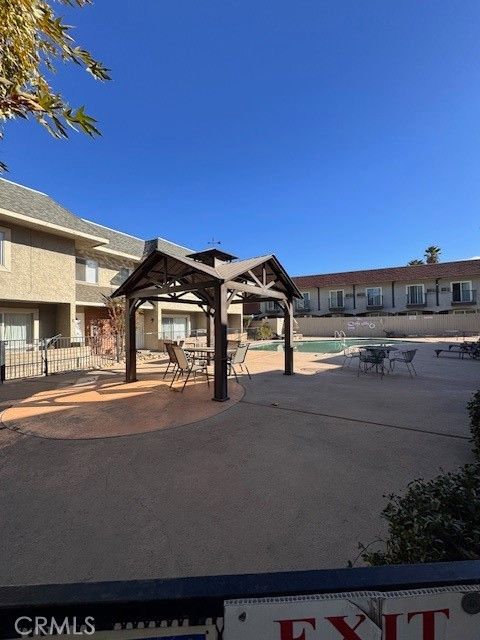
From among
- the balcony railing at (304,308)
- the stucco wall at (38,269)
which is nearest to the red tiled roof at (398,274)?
the balcony railing at (304,308)

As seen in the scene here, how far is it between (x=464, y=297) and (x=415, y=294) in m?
4.44

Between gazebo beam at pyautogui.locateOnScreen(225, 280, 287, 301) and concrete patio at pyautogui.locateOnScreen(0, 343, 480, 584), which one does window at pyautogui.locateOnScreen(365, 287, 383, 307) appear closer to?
gazebo beam at pyautogui.locateOnScreen(225, 280, 287, 301)

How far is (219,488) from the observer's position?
353cm

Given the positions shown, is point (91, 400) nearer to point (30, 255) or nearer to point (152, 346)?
point (30, 255)

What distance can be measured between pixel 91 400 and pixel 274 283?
6430mm

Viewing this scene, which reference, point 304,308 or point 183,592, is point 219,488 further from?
point 304,308

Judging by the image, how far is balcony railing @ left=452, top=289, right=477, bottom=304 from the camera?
30781 millimetres

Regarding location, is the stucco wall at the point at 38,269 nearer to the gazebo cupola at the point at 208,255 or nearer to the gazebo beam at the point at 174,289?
the gazebo cupola at the point at 208,255

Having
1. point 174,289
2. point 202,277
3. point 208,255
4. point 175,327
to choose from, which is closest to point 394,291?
point 175,327

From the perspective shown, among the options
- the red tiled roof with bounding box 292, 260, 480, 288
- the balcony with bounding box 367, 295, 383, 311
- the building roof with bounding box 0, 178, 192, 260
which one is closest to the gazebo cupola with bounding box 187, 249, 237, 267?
the building roof with bounding box 0, 178, 192, 260

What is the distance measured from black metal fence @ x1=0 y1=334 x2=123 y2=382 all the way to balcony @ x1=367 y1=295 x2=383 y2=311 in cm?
2968

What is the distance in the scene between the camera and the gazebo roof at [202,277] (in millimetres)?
7742

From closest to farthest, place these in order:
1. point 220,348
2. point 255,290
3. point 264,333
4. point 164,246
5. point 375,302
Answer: point 220,348 < point 255,290 < point 164,246 < point 264,333 < point 375,302
